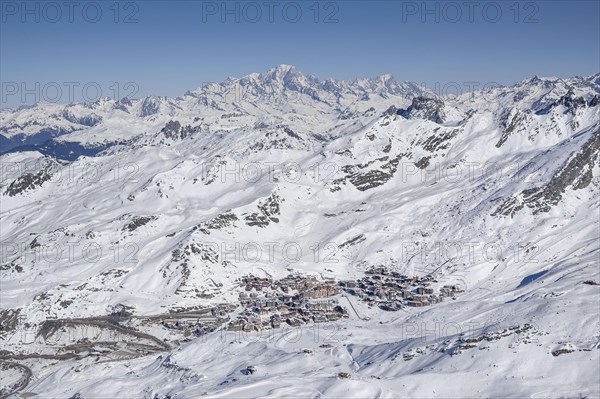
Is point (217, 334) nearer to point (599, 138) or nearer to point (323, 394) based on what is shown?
point (323, 394)

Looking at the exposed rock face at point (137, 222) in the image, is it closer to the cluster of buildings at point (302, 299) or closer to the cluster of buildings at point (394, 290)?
the cluster of buildings at point (302, 299)

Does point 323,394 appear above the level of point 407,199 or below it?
below

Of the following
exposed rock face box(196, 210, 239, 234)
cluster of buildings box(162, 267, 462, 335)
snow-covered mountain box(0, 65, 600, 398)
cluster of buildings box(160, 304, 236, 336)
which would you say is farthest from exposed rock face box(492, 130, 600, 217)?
cluster of buildings box(160, 304, 236, 336)

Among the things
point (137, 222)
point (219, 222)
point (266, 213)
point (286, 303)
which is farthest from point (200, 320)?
point (266, 213)

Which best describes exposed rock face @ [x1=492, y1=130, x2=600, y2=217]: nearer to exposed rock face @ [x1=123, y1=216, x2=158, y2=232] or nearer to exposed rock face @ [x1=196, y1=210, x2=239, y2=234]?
exposed rock face @ [x1=196, y1=210, x2=239, y2=234]

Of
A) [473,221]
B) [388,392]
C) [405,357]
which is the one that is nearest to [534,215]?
[473,221]

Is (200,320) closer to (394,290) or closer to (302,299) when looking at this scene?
(302,299)
